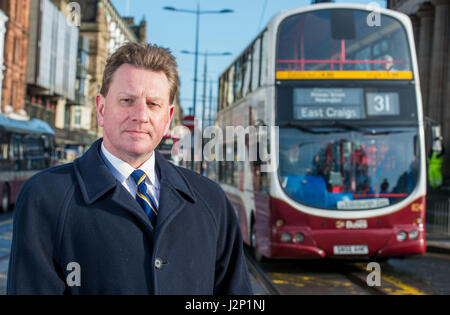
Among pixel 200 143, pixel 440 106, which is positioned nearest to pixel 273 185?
pixel 440 106

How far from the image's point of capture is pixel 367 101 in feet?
31.3

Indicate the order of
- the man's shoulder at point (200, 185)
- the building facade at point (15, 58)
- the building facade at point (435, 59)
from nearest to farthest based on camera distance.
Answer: the man's shoulder at point (200, 185) → the building facade at point (435, 59) → the building facade at point (15, 58)

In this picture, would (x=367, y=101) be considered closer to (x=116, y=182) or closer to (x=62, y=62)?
(x=116, y=182)

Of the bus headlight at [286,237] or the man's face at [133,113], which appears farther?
the bus headlight at [286,237]

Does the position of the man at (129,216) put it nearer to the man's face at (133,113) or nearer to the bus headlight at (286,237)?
the man's face at (133,113)

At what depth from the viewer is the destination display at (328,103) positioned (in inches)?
373

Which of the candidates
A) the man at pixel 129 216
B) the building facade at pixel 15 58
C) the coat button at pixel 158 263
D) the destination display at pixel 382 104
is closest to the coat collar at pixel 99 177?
the man at pixel 129 216

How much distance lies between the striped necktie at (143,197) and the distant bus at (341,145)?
7.39 m

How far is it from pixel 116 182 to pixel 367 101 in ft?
26.2

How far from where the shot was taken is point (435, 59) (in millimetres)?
28375

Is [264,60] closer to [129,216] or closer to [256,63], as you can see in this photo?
[256,63]

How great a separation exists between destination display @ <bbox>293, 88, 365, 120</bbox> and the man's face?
7.41 m

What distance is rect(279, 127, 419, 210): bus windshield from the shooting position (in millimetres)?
9422

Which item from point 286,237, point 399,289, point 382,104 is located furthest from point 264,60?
point 399,289
